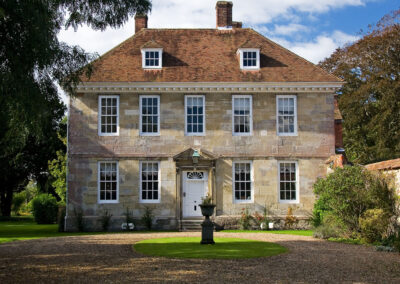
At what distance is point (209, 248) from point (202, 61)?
12.5 metres

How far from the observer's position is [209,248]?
14.4 m

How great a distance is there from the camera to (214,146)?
23.2m

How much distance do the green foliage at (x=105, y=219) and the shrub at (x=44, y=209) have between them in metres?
12.2

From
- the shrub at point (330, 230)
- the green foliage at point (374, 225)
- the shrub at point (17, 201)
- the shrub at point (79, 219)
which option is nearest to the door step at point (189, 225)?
the shrub at point (79, 219)

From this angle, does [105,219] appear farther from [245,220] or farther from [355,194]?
[355,194]

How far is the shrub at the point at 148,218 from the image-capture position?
22500 mm

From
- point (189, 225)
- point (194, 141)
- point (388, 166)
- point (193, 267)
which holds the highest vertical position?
point (194, 141)

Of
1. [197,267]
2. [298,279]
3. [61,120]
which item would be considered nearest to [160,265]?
[197,267]

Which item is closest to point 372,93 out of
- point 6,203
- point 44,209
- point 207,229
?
point 207,229

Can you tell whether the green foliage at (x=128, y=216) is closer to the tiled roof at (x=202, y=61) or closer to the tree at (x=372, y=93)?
the tiled roof at (x=202, y=61)

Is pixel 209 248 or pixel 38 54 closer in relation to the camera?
pixel 38 54

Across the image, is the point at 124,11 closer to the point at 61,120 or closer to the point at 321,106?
the point at 321,106

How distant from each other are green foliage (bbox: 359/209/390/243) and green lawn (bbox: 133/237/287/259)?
3.16 m

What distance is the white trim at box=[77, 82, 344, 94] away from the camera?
23.0 metres
